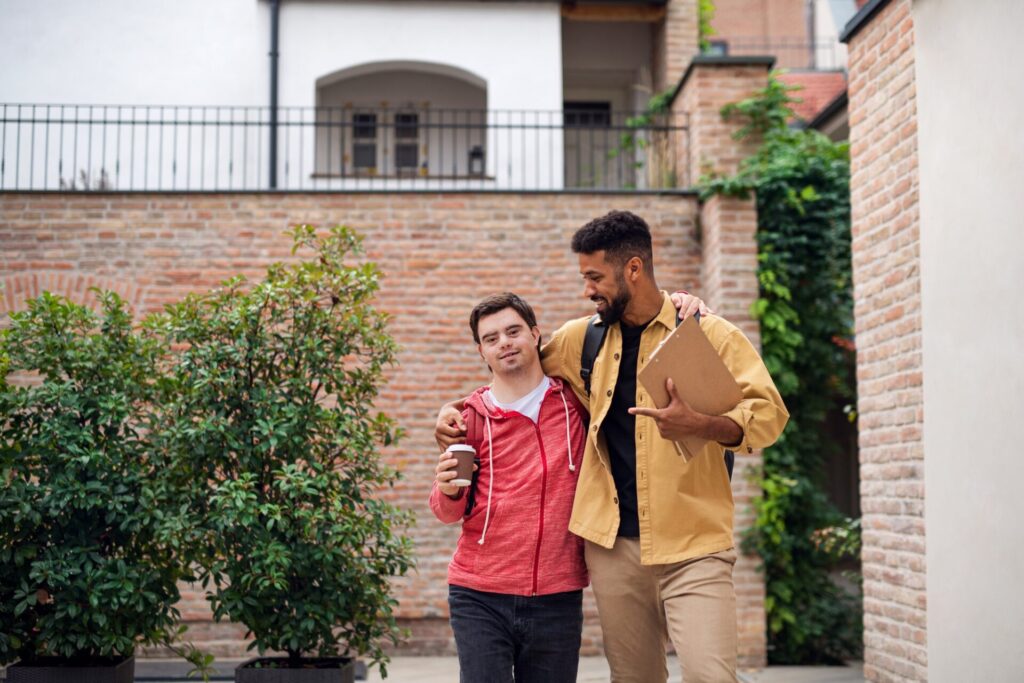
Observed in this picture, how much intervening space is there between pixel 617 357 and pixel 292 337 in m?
2.39

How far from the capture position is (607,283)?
3.54 metres

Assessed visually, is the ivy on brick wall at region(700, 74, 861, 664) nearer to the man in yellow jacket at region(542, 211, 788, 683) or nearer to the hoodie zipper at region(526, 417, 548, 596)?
the man in yellow jacket at region(542, 211, 788, 683)

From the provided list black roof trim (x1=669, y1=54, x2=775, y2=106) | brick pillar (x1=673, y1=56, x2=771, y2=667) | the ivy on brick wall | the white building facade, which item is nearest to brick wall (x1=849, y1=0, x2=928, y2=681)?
brick pillar (x1=673, y1=56, x2=771, y2=667)

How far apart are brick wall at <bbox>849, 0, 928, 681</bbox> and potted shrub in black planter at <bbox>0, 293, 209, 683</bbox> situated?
3.83m

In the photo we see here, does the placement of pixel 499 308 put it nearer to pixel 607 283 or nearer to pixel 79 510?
pixel 607 283

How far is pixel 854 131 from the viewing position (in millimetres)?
6266

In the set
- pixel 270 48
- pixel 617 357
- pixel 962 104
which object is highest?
pixel 270 48

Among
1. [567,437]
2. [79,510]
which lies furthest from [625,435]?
[79,510]

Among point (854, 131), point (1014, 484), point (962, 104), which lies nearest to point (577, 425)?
point (1014, 484)

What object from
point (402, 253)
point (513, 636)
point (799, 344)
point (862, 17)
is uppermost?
point (862, 17)

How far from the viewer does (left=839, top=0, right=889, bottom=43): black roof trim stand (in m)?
5.86

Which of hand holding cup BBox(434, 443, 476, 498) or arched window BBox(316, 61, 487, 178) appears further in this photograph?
arched window BBox(316, 61, 487, 178)

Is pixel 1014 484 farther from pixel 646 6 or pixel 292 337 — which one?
pixel 646 6

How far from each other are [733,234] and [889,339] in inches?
107
